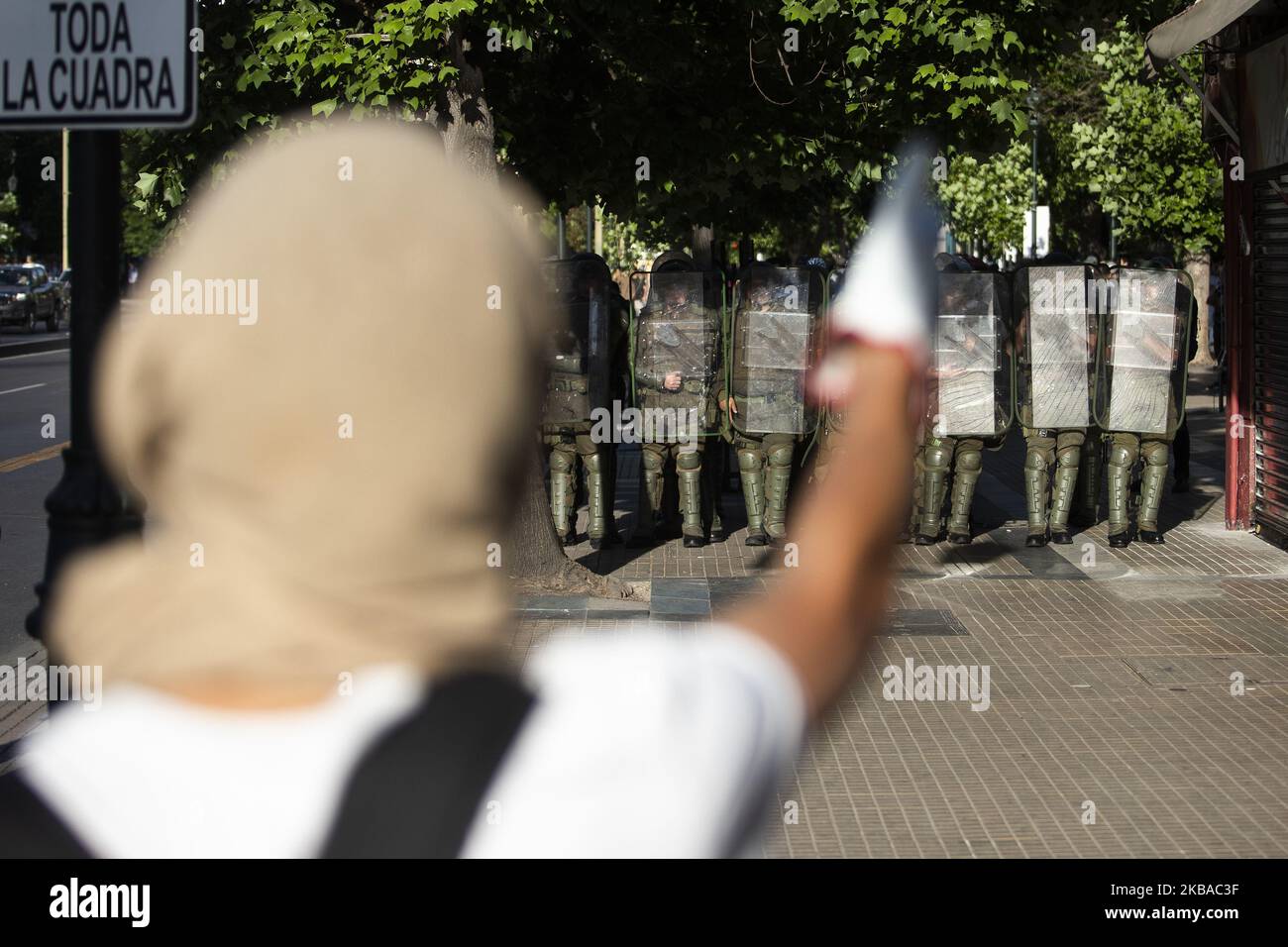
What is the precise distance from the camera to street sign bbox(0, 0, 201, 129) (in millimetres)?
2584

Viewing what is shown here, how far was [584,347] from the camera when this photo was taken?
1169 centimetres

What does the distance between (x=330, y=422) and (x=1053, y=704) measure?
6527 millimetres

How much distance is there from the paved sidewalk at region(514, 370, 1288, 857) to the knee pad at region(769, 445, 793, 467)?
69 cm

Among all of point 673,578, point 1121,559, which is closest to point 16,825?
point 673,578

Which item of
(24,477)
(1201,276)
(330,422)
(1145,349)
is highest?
(1201,276)

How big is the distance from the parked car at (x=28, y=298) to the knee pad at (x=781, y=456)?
37.2m

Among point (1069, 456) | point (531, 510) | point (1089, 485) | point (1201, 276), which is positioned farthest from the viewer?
point (1201, 276)

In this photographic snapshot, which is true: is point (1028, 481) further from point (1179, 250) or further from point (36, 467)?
point (1179, 250)

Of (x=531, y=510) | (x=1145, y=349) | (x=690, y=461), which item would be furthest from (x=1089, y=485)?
(x=531, y=510)

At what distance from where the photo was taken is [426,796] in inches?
47.0

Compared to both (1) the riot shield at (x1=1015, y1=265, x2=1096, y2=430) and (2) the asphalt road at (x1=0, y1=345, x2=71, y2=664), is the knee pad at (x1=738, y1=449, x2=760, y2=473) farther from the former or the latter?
(2) the asphalt road at (x1=0, y1=345, x2=71, y2=664)

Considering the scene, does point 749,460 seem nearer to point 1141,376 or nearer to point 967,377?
point 967,377

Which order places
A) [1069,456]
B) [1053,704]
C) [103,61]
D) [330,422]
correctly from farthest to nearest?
[1069,456], [1053,704], [103,61], [330,422]

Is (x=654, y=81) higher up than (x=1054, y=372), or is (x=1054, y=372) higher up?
(x=654, y=81)
